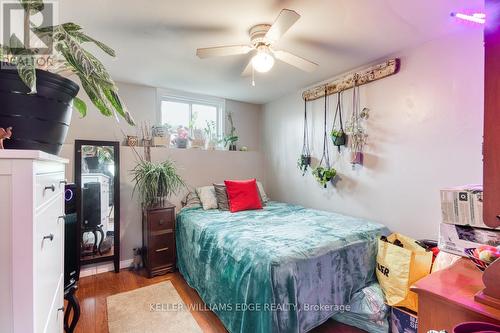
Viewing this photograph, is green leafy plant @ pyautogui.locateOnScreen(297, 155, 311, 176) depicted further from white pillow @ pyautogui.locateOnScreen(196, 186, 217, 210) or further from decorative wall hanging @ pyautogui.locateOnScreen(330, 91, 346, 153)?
white pillow @ pyautogui.locateOnScreen(196, 186, 217, 210)

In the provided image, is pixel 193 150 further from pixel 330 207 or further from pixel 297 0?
pixel 297 0

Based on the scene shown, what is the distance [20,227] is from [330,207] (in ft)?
9.25

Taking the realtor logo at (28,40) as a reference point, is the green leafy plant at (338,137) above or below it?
below

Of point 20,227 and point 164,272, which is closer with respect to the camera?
point 20,227

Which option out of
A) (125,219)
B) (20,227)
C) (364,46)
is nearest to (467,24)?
(364,46)

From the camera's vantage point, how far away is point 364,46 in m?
2.13

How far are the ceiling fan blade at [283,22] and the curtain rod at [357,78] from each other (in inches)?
52.6

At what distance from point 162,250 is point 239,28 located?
241cm

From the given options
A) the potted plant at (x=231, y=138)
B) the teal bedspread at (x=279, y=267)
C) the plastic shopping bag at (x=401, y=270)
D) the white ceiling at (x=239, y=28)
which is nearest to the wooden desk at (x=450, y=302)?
the teal bedspread at (x=279, y=267)

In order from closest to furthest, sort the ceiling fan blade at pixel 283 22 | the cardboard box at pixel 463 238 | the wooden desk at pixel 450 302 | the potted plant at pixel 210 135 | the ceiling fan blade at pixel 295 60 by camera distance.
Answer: the wooden desk at pixel 450 302, the cardboard box at pixel 463 238, the ceiling fan blade at pixel 283 22, the ceiling fan blade at pixel 295 60, the potted plant at pixel 210 135

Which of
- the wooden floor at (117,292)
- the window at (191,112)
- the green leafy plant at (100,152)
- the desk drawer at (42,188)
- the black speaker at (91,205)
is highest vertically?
the window at (191,112)

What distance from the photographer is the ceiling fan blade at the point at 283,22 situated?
1377mm

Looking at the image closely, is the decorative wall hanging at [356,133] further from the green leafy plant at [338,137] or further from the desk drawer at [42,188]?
the desk drawer at [42,188]

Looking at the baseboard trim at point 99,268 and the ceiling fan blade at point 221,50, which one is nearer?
the ceiling fan blade at point 221,50
